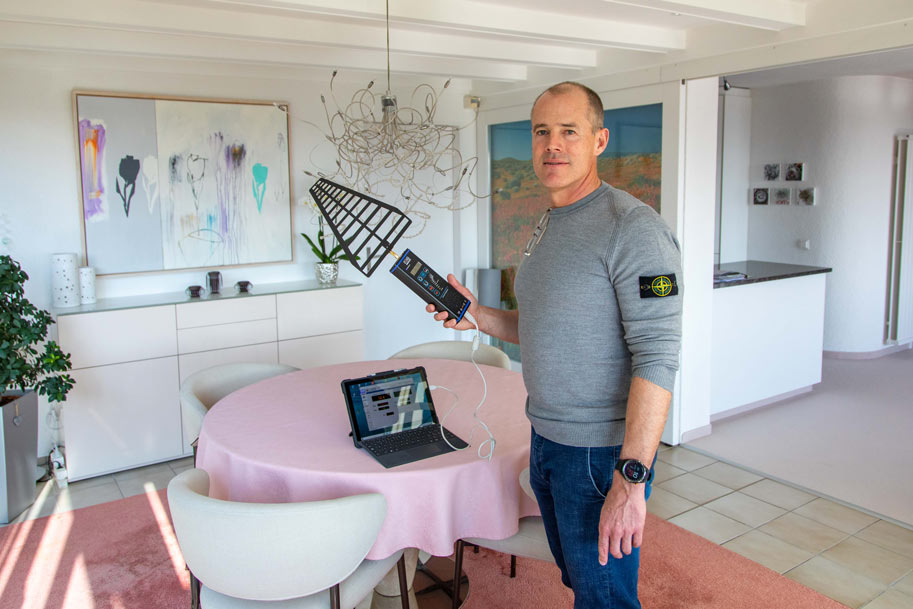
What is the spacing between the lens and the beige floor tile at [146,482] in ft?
13.0

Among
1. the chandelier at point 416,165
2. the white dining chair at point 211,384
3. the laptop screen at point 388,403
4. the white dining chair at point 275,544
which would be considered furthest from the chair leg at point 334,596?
the chandelier at point 416,165

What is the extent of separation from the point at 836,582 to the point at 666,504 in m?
0.89

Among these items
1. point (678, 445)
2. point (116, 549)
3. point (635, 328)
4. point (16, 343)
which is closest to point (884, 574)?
point (678, 445)

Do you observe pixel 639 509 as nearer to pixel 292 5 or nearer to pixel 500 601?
pixel 500 601

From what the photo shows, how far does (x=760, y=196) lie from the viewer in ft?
23.3

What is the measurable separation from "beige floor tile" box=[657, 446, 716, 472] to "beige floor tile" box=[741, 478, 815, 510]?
13.7 inches

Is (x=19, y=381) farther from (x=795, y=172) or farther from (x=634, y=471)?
(x=795, y=172)

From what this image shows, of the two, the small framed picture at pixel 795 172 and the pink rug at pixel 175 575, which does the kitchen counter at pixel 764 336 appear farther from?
the pink rug at pixel 175 575

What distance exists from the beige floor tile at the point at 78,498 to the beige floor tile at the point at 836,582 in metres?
3.43

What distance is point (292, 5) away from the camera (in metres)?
2.97

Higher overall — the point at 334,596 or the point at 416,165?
the point at 416,165

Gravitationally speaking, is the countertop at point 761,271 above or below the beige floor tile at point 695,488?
above

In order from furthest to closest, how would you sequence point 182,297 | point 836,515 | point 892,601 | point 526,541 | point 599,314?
1. point 182,297
2. point 836,515
3. point 892,601
4. point 526,541
5. point 599,314

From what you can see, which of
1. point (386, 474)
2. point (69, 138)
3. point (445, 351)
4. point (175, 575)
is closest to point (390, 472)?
point (386, 474)
